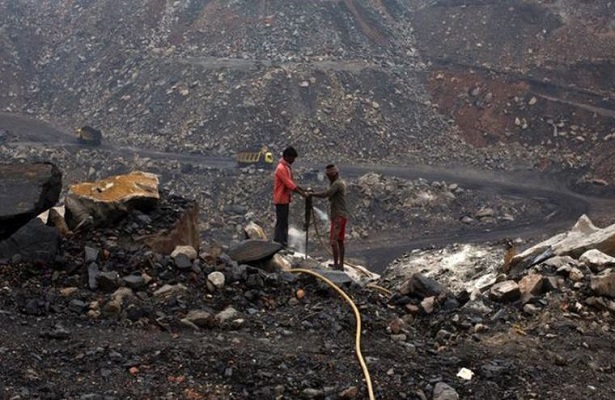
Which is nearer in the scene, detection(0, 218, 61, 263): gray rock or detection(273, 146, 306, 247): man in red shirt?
detection(0, 218, 61, 263): gray rock

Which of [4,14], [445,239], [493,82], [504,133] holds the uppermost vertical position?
[4,14]

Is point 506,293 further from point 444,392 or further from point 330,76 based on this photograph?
point 330,76

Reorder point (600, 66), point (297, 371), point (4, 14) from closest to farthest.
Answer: point (297, 371), point (600, 66), point (4, 14)

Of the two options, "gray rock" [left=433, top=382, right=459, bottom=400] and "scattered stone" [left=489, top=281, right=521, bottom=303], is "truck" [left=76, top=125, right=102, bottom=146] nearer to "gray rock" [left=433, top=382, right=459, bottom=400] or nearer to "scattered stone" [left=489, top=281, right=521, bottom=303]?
"scattered stone" [left=489, top=281, right=521, bottom=303]

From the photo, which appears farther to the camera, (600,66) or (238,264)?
(600,66)

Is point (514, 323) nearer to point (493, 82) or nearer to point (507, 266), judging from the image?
point (507, 266)

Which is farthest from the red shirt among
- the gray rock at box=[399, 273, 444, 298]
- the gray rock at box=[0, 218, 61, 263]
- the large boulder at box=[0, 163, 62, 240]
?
the gray rock at box=[0, 218, 61, 263]

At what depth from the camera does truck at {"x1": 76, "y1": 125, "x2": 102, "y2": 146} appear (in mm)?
22009

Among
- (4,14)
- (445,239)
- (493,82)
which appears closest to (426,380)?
(445,239)

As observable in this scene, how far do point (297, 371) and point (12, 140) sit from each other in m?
20.7

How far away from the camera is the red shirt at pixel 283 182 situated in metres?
8.56

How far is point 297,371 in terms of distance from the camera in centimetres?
496

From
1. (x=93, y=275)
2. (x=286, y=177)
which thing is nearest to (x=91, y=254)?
(x=93, y=275)

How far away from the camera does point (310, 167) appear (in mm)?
20703
